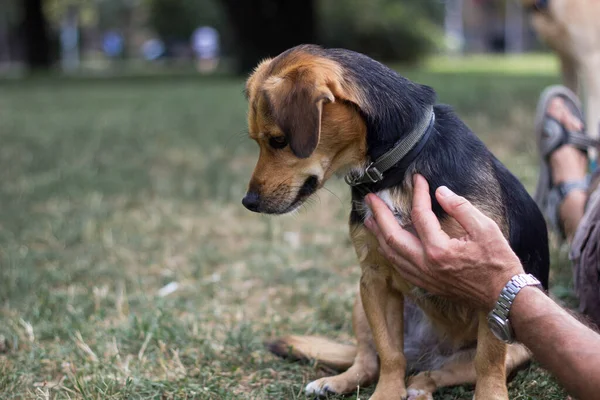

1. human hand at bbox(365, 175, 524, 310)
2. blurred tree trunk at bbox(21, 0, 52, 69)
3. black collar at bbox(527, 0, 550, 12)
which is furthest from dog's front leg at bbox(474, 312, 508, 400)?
blurred tree trunk at bbox(21, 0, 52, 69)

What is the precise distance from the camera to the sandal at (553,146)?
4.08m

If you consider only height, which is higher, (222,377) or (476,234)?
(476,234)

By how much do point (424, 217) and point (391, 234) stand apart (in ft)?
0.46

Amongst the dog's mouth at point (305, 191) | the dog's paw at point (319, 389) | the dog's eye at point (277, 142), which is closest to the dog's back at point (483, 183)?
the dog's mouth at point (305, 191)

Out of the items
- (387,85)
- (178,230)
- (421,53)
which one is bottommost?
(421,53)

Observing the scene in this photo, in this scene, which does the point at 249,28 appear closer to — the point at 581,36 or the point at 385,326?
the point at 581,36

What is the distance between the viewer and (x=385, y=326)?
9.07ft

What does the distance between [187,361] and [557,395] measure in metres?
1.50

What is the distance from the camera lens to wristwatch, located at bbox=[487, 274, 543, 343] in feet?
7.53

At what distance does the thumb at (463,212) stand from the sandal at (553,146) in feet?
5.99

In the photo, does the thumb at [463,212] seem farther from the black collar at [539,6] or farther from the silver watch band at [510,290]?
the black collar at [539,6]

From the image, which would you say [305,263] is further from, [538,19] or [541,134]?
[538,19]

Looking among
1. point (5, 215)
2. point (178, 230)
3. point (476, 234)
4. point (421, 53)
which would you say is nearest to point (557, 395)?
point (476, 234)

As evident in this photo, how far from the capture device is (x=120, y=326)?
11.6 feet
